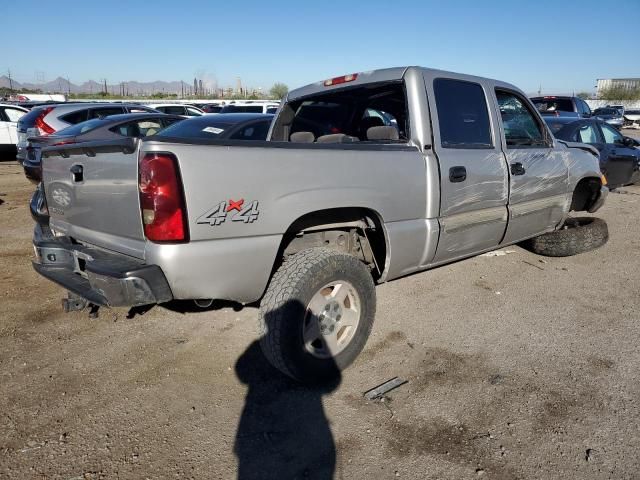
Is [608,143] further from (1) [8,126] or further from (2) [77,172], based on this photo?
(1) [8,126]

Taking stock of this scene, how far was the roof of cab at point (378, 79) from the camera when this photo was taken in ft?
11.3

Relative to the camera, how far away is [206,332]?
3.63 m

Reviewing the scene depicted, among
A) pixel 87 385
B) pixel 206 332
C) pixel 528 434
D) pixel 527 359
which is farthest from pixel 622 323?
pixel 87 385

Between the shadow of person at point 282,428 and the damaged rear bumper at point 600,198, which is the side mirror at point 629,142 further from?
the shadow of person at point 282,428

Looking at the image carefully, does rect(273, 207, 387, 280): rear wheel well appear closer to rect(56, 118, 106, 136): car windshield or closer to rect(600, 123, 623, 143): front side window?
rect(56, 118, 106, 136): car windshield

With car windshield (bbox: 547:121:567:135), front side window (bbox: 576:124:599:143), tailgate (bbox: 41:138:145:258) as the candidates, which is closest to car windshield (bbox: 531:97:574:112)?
front side window (bbox: 576:124:599:143)

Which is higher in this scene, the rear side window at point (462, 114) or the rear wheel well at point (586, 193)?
the rear side window at point (462, 114)

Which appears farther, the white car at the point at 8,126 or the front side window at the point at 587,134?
the white car at the point at 8,126

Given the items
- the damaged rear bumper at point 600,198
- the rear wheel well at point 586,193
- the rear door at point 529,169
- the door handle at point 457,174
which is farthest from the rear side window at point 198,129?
the damaged rear bumper at point 600,198

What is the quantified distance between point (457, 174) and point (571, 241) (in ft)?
8.74

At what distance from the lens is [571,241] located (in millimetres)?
5273

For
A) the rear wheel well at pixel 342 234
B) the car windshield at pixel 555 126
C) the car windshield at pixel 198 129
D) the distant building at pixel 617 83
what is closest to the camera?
the rear wheel well at pixel 342 234

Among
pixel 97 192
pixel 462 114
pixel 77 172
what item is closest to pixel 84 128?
pixel 77 172

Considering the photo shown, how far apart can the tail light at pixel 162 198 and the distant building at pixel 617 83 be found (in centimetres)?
8175
